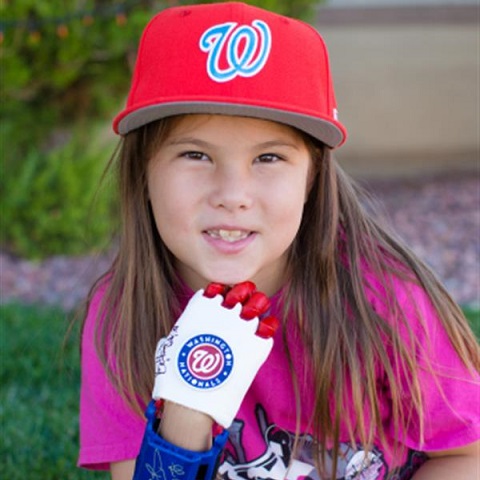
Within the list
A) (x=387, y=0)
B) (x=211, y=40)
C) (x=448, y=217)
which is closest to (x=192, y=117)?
(x=211, y=40)

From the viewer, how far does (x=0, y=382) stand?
345cm

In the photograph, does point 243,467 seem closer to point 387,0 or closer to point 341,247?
point 341,247

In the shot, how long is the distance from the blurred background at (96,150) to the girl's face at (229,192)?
2.66 ft

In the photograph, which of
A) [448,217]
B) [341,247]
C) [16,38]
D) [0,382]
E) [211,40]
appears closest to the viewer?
[211,40]

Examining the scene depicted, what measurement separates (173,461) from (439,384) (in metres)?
0.66

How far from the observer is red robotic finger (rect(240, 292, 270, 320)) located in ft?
5.80

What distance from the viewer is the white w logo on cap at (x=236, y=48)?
1754mm

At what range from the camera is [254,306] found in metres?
1.77

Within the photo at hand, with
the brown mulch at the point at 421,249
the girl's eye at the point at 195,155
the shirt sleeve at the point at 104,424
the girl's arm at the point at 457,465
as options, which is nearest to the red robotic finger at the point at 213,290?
the girl's eye at the point at 195,155

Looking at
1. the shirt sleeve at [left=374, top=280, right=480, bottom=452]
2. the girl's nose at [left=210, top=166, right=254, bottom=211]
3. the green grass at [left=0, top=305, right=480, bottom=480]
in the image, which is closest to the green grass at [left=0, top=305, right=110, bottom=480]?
the green grass at [left=0, top=305, right=480, bottom=480]

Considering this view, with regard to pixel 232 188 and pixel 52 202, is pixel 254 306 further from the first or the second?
pixel 52 202

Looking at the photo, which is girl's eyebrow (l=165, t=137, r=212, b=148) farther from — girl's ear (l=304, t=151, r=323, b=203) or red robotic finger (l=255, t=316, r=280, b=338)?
red robotic finger (l=255, t=316, r=280, b=338)

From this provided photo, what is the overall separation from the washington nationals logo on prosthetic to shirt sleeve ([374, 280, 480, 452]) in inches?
19.8

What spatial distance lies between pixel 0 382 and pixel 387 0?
14.2 ft
